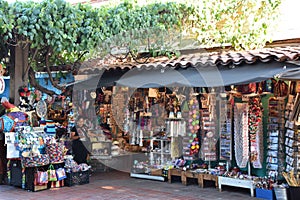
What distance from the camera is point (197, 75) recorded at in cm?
721

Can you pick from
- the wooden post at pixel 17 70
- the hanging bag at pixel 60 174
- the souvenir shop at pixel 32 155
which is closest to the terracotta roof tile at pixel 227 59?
the wooden post at pixel 17 70

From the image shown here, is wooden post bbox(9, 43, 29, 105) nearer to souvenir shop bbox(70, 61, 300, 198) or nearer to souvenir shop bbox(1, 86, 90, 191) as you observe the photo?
souvenir shop bbox(1, 86, 90, 191)

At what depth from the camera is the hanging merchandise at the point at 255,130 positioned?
8.23 metres

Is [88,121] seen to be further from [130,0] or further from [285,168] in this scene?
[285,168]

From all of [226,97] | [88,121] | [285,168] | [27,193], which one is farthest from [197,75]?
[88,121]

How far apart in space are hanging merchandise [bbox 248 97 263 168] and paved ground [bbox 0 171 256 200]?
0.72 meters

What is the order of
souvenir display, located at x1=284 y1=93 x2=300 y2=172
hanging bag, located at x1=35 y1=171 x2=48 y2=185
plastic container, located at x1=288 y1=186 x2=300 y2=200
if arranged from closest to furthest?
plastic container, located at x1=288 y1=186 x2=300 y2=200 → souvenir display, located at x1=284 y1=93 x2=300 y2=172 → hanging bag, located at x1=35 y1=171 x2=48 y2=185

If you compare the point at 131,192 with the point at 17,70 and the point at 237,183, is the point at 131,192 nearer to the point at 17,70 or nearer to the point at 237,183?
the point at 237,183

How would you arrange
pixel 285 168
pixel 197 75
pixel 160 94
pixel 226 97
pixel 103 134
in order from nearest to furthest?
1. pixel 197 75
2. pixel 285 168
3. pixel 226 97
4. pixel 160 94
5. pixel 103 134

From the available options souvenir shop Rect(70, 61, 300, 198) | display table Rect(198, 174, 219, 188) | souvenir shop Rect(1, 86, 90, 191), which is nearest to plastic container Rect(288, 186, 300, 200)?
souvenir shop Rect(70, 61, 300, 198)

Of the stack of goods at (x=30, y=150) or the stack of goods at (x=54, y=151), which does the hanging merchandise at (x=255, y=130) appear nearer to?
the stack of goods at (x=54, y=151)

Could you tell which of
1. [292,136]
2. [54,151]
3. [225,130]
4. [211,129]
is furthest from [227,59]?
[54,151]

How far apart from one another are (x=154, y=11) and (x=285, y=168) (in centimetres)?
429

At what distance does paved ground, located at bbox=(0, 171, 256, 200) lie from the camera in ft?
25.7
